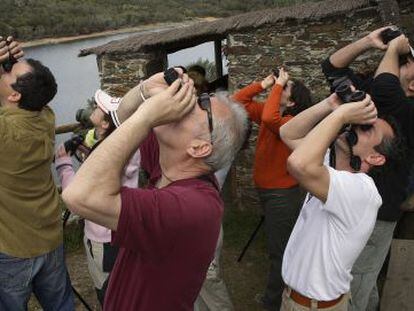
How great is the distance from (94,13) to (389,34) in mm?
38608

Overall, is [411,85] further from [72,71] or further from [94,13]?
[94,13]

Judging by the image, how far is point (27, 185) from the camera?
2469mm

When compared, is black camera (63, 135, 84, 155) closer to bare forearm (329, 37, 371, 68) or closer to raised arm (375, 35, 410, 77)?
bare forearm (329, 37, 371, 68)

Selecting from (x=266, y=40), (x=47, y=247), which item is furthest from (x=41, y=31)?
(x=47, y=247)

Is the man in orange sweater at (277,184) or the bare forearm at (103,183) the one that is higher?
the bare forearm at (103,183)

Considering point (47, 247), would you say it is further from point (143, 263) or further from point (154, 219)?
point (154, 219)

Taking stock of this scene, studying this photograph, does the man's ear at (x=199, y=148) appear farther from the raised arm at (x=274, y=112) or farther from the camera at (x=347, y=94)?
the raised arm at (x=274, y=112)

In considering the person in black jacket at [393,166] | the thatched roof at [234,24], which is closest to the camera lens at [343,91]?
the person in black jacket at [393,166]

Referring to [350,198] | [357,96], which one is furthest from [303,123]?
[350,198]

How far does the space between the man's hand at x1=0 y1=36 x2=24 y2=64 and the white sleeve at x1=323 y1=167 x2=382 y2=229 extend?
1.68 meters

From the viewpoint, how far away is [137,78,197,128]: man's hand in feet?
4.64

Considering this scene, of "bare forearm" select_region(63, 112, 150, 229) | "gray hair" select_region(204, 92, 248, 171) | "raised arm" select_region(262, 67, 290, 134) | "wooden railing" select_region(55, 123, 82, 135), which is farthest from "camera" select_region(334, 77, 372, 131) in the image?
"wooden railing" select_region(55, 123, 82, 135)

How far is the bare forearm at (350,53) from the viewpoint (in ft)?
9.21

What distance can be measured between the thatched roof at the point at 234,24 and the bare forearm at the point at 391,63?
1922mm
